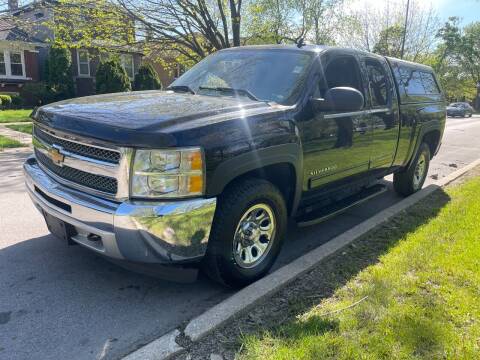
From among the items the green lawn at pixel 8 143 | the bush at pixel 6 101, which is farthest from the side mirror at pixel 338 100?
the bush at pixel 6 101

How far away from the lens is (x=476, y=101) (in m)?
60.0

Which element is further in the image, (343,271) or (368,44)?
(368,44)

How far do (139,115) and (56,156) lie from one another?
792mm

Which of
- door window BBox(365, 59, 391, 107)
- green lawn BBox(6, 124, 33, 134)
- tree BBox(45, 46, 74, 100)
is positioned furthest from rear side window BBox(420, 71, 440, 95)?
tree BBox(45, 46, 74, 100)

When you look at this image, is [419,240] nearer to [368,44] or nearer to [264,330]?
[264,330]

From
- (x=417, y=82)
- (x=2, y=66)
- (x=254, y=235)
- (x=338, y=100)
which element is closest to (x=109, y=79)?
(x=2, y=66)

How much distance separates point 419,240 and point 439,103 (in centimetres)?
323

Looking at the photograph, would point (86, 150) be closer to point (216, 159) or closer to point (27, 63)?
point (216, 159)

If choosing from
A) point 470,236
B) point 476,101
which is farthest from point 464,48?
point 470,236

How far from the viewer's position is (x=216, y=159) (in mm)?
2838

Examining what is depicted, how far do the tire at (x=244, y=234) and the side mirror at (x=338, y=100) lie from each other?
89 centimetres

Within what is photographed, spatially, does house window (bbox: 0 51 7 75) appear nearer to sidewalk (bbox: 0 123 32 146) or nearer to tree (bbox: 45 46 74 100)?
tree (bbox: 45 46 74 100)

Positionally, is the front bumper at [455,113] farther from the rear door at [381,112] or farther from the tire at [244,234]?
the tire at [244,234]

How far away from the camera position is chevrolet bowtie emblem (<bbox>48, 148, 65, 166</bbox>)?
312cm
